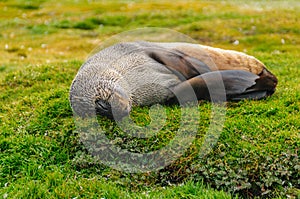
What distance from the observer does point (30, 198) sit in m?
4.78

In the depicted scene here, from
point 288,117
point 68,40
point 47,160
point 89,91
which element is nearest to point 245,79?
point 288,117

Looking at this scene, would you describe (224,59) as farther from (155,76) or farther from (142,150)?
(142,150)

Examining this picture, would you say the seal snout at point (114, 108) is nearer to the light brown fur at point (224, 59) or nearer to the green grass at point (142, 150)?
the green grass at point (142, 150)

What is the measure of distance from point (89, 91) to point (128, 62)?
962 mm

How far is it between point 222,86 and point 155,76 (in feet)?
3.44

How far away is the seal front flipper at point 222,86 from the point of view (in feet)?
20.8

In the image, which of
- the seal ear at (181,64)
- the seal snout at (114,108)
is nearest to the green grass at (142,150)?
the seal snout at (114,108)

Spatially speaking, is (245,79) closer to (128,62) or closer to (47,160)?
(128,62)

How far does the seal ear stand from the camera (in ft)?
21.6

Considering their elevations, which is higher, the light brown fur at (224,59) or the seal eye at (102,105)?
the light brown fur at (224,59)

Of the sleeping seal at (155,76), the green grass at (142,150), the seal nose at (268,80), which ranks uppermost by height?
the sleeping seal at (155,76)

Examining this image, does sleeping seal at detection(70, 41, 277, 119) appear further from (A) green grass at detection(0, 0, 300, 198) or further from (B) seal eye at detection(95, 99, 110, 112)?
(A) green grass at detection(0, 0, 300, 198)

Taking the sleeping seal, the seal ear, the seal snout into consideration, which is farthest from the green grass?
the seal ear

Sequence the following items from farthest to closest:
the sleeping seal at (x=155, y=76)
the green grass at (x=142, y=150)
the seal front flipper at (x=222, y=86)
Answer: the seal front flipper at (x=222, y=86), the sleeping seal at (x=155, y=76), the green grass at (x=142, y=150)
